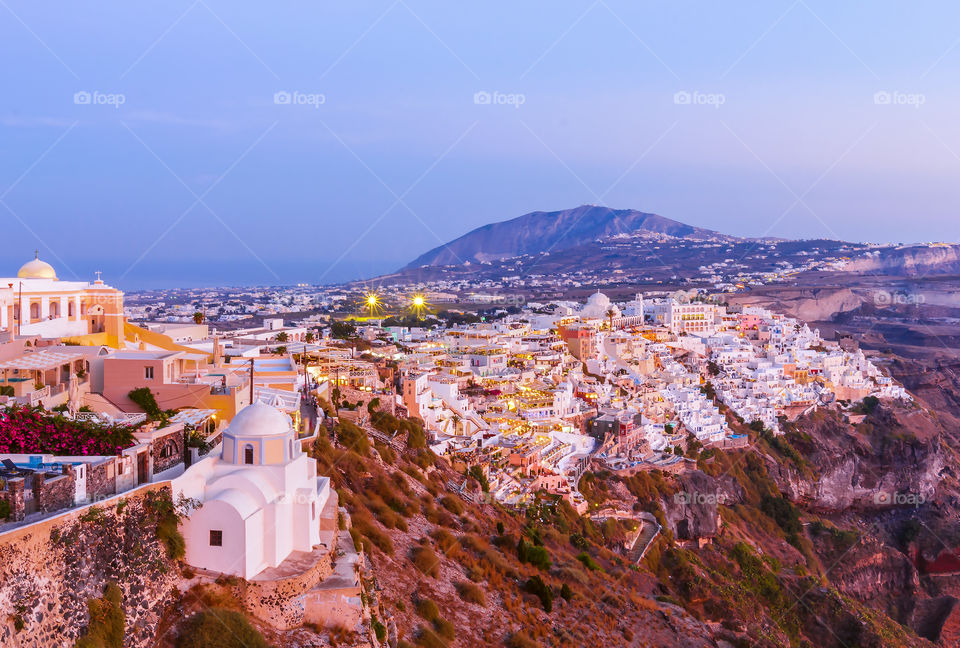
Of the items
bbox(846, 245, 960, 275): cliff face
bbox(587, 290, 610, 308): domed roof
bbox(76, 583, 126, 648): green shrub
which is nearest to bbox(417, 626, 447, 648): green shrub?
bbox(76, 583, 126, 648): green shrub

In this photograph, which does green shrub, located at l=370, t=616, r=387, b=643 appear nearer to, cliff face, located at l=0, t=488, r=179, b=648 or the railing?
cliff face, located at l=0, t=488, r=179, b=648

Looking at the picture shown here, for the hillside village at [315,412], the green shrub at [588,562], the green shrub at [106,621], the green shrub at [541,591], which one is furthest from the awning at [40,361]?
the green shrub at [588,562]

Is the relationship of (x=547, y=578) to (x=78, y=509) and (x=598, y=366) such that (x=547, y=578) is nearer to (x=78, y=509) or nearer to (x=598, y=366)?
(x=78, y=509)

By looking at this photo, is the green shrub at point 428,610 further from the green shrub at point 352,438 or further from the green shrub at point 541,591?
the green shrub at point 352,438

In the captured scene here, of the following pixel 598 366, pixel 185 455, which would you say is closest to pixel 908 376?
pixel 598 366

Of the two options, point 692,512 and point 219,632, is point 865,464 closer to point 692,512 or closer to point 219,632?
point 692,512

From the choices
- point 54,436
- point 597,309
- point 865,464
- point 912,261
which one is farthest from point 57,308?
point 912,261
